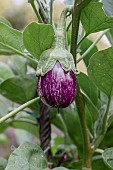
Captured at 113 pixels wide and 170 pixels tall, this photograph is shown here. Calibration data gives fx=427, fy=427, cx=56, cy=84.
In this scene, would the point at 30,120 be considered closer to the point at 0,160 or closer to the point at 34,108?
the point at 34,108

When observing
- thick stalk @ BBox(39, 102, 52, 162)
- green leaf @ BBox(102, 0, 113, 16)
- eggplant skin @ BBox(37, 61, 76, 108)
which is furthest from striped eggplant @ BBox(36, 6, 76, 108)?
thick stalk @ BBox(39, 102, 52, 162)

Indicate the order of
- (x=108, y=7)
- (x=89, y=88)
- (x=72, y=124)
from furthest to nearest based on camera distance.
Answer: (x=72, y=124)
(x=89, y=88)
(x=108, y=7)

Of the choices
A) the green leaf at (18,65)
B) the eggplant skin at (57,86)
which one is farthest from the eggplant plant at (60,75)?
the green leaf at (18,65)

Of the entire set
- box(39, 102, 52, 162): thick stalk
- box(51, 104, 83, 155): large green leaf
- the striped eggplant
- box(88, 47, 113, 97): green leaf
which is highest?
the striped eggplant

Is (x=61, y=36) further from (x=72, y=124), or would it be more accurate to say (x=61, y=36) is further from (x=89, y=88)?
(x=72, y=124)

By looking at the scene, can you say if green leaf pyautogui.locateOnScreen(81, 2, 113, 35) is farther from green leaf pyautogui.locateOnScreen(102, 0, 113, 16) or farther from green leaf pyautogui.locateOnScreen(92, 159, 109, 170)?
green leaf pyautogui.locateOnScreen(92, 159, 109, 170)

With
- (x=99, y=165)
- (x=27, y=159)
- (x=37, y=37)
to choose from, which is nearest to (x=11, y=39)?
(x=37, y=37)

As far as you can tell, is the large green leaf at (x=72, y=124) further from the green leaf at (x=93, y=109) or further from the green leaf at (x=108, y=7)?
the green leaf at (x=108, y=7)
